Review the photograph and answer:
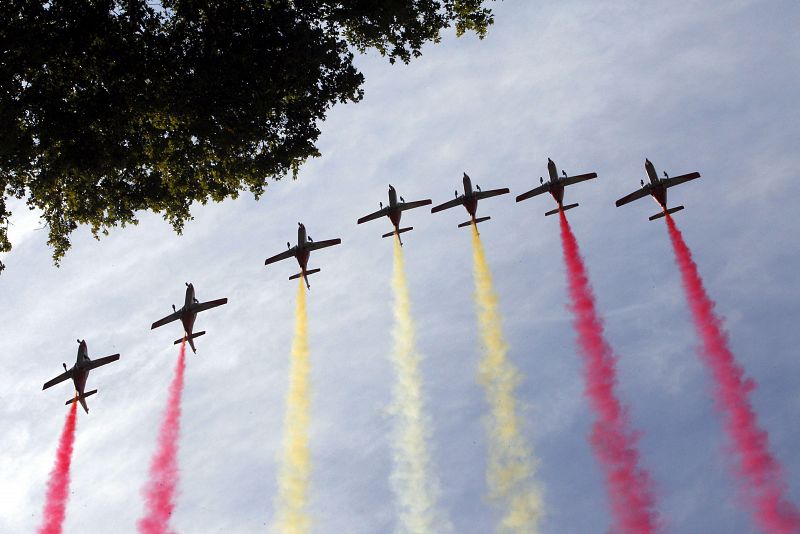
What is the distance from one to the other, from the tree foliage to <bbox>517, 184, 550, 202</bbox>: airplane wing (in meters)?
10.1

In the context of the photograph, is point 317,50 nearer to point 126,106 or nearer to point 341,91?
point 341,91

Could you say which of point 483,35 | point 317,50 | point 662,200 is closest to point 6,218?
point 317,50

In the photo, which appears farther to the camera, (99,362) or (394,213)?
(394,213)

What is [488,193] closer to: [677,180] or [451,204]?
[451,204]

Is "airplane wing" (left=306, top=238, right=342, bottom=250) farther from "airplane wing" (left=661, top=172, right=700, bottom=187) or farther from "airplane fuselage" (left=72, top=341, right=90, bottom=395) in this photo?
"airplane wing" (left=661, top=172, right=700, bottom=187)

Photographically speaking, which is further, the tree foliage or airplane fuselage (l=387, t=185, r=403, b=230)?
airplane fuselage (l=387, t=185, r=403, b=230)

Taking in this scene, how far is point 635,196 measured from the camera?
135 ft

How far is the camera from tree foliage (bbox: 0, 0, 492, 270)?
109ft

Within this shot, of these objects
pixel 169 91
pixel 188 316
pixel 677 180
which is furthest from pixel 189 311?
pixel 677 180

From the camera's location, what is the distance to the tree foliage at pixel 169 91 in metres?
33.1

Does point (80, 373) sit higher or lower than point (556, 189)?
lower

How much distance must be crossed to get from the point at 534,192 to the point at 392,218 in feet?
28.0

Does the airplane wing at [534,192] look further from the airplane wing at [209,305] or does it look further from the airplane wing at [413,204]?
the airplane wing at [209,305]

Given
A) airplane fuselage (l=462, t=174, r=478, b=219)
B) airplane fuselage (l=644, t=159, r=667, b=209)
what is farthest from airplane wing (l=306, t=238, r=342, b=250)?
airplane fuselage (l=644, t=159, r=667, b=209)
